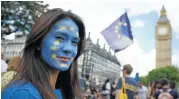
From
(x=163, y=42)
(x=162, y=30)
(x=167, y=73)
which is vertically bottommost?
(x=167, y=73)

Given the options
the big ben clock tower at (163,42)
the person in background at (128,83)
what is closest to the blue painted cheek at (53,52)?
the person in background at (128,83)

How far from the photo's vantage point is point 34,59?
1670 mm

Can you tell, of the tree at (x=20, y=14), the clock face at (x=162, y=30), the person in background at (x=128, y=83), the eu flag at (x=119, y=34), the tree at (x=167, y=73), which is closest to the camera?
the person in background at (x=128, y=83)

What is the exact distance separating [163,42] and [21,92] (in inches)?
4978

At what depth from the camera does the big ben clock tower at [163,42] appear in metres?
120

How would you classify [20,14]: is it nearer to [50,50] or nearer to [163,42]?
[50,50]

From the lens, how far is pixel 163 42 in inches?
4929

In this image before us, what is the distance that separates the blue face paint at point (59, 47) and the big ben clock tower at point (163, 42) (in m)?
118

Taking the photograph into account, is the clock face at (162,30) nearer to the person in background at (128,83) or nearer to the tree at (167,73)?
the tree at (167,73)

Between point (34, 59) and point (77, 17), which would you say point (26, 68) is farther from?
point (77, 17)

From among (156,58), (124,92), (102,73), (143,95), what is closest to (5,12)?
(143,95)

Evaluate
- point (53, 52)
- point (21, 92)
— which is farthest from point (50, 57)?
point (21, 92)

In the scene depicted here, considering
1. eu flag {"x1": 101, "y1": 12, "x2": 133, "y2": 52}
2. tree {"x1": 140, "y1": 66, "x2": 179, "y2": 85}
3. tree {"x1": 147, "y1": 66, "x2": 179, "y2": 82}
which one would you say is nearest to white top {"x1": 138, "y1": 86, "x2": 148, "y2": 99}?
eu flag {"x1": 101, "y1": 12, "x2": 133, "y2": 52}

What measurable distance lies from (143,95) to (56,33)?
33.2 ft
